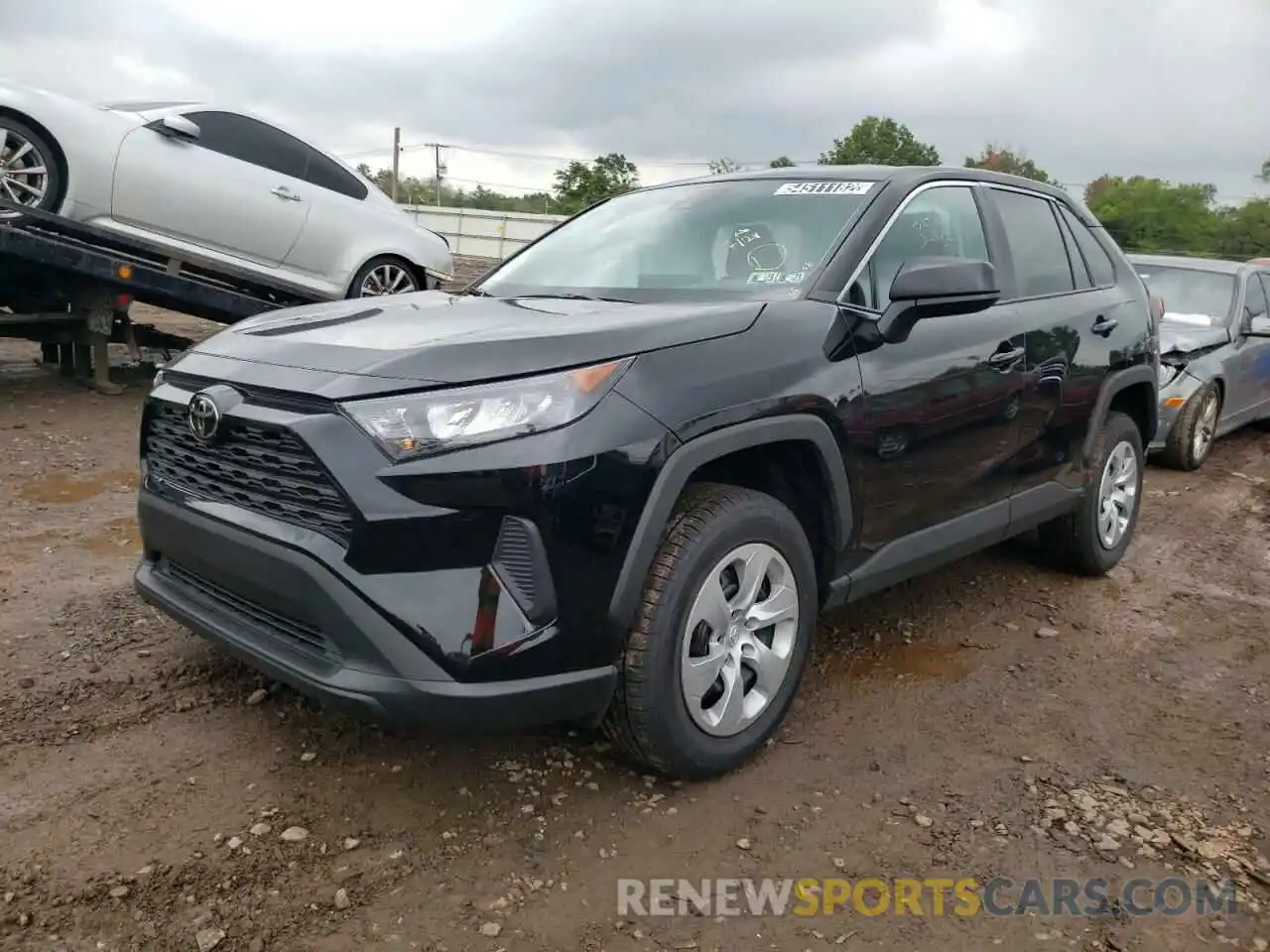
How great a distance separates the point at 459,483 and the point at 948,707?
1999 mm

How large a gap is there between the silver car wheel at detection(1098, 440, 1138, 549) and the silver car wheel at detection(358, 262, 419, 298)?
5285mm

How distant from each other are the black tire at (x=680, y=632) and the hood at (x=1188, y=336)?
5440mm

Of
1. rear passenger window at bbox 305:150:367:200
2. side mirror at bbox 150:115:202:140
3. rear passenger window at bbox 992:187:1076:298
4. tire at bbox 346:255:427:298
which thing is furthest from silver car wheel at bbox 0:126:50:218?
rear passenger window at bbox 992:187:1076:298

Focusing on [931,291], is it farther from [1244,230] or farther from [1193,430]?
[1244,230]

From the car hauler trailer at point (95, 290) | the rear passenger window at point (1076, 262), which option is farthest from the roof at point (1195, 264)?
the car hauler trailer at point (95, 290)

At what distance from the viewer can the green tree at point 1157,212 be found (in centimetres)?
3856

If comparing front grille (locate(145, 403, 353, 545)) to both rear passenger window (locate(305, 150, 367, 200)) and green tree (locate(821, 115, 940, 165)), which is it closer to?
rear passenger window (locate(305, 150, 367, 200))

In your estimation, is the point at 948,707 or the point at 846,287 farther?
the point at 948,707

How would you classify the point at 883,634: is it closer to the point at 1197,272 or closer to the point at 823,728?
the point at 823,728

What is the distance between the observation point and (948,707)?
3328 millimetres

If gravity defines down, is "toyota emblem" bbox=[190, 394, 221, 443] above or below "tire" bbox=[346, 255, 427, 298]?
below

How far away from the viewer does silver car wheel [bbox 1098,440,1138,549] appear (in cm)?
454

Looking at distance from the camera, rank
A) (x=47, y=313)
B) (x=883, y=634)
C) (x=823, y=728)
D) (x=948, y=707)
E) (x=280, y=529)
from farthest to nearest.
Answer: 1. (x=47, y=313)
2. (x=883, y=634)
3. (x=948, y=707)
4. (x=823, y=728)
5. (x=280, y=529)

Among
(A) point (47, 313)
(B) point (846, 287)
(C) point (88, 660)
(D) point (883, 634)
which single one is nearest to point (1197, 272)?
(D) point (883, 634)
